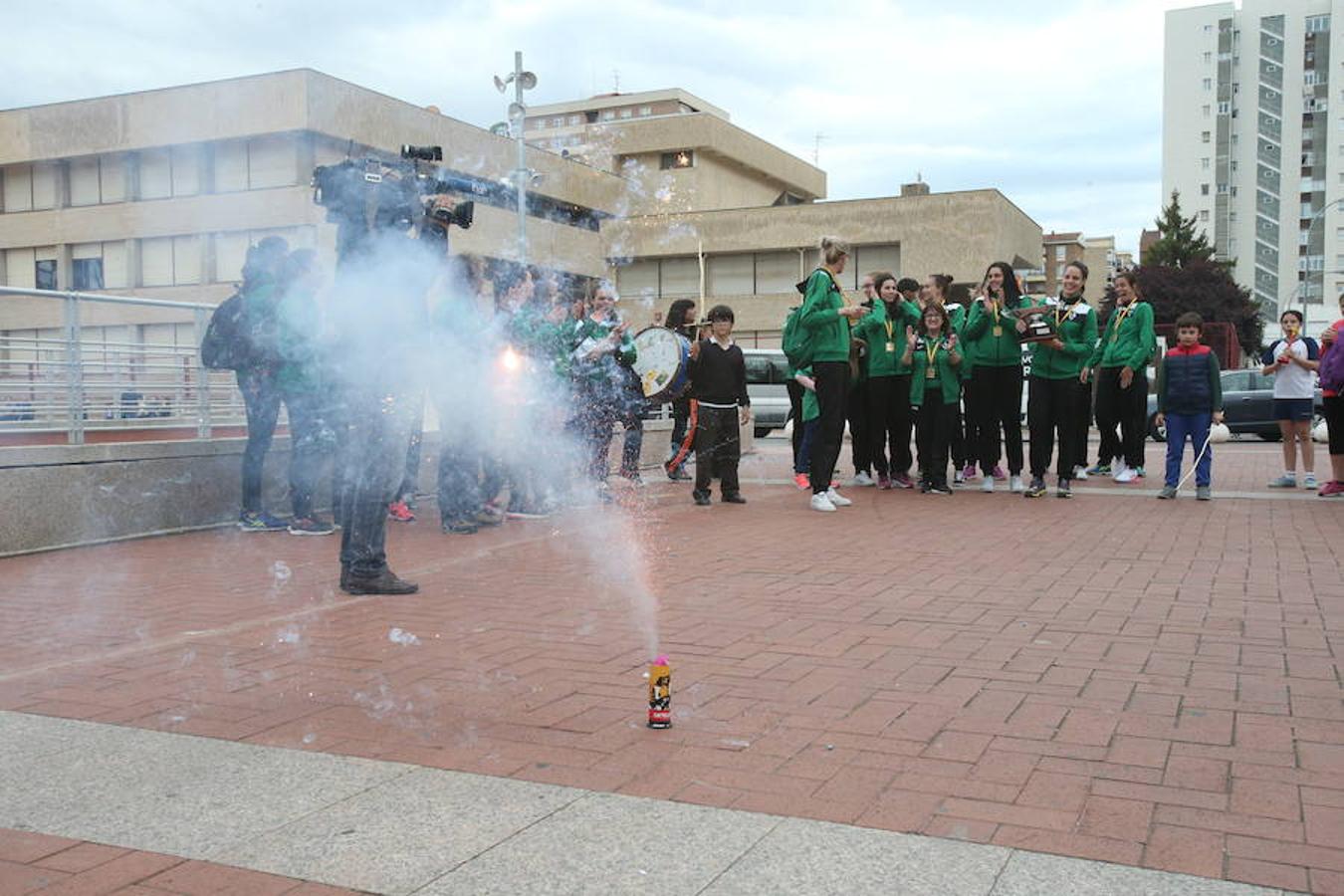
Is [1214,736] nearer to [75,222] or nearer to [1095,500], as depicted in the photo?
[75,222]

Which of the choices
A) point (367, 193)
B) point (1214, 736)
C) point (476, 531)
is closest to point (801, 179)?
point (476, 531)

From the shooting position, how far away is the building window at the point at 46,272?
23.7ft

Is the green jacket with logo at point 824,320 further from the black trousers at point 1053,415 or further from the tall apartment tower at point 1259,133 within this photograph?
the tall apartment tower at point 1259,133

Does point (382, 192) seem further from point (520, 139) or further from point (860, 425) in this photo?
point (860, 425)

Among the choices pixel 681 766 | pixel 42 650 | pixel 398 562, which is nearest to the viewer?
pixel 681 766

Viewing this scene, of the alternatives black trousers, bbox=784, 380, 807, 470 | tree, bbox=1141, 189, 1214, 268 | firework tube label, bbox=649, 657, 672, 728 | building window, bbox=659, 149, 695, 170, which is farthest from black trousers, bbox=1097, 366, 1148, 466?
tree, bbox=1141, 189, 1214, 268

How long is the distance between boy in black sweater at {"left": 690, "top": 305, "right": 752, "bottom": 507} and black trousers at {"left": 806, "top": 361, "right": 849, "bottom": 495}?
884 millimetres

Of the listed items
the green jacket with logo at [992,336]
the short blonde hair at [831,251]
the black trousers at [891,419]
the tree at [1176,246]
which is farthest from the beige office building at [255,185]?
the tree at [1176,246]

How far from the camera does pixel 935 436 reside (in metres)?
11.7

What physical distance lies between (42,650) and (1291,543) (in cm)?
761

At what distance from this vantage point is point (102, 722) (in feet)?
13.1

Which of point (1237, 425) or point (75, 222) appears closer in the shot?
point (75, 222)

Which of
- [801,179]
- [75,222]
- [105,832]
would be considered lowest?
[105,832]

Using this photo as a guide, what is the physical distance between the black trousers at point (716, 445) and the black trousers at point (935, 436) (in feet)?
7.21
